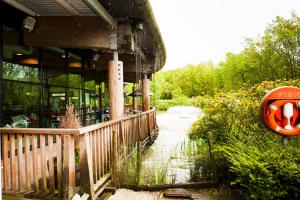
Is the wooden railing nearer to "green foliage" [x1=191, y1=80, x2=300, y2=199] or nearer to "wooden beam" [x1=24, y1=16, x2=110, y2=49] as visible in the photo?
"green foliage" [x1=191, y1=80, x2=300, y2=199]

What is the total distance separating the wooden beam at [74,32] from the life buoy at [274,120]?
12.2 ft

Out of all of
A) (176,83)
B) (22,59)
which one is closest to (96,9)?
(22,59)

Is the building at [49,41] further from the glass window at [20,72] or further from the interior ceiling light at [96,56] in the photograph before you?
the interior ceiling light at [96,56]

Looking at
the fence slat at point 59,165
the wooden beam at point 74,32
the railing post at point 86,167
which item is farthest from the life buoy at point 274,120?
the wooden beam at point 74,32

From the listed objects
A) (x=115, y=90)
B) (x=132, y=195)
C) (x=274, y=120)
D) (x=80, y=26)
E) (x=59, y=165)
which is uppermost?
(x=80, y=26)

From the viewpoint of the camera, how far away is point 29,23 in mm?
6371

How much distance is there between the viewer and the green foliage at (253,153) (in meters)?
3.72

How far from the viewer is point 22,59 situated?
723 cm

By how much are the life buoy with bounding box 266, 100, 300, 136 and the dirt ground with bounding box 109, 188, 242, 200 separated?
129cm

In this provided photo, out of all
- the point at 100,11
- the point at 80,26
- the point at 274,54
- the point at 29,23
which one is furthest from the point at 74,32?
the point at 274,54

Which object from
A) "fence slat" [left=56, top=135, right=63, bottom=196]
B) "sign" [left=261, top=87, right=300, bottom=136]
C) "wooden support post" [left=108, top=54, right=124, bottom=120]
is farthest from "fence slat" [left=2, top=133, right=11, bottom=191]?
"sign" [left=261, top=87, right=300, bottom=136]

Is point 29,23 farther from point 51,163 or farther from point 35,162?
point 51,163

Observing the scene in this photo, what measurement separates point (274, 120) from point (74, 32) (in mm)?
4392

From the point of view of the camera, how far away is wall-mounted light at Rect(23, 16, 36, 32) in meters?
6.25
